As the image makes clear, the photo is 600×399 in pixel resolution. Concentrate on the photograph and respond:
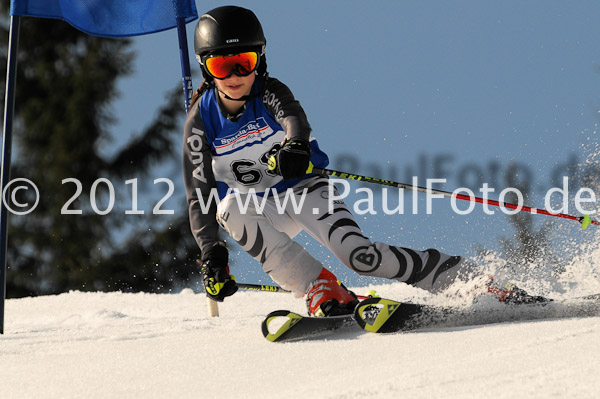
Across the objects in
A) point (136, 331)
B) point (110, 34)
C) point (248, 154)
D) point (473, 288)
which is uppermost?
point (110, 34)

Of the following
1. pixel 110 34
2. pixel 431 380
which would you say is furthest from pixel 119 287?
pixel 431 380

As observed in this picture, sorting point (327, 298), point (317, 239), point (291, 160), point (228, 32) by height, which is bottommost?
point (327, 298)

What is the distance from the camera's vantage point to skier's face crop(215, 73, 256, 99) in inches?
137

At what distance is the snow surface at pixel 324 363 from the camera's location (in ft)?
7.00

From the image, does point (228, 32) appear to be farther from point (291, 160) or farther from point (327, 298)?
point (327, 298)

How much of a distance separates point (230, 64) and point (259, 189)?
664 millimetres

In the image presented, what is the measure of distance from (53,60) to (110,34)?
26.9 feet

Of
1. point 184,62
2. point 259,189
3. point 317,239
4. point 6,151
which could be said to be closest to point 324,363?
point 317,239

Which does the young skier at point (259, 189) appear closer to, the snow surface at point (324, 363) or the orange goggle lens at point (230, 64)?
the orange goggle lens at point (230, 64)

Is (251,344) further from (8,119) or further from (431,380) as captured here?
(8,119)

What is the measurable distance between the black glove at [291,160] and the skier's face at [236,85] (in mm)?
493

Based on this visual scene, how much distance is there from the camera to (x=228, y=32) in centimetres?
341

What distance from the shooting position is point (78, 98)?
1270 centimetres

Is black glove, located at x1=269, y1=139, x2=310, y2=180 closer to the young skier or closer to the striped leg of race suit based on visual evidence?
the young skier
